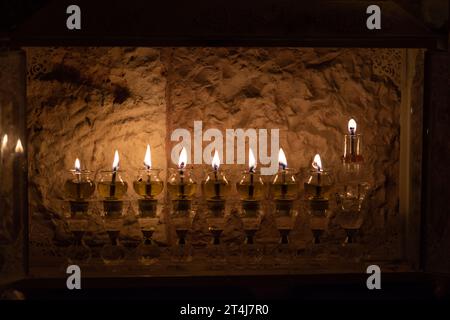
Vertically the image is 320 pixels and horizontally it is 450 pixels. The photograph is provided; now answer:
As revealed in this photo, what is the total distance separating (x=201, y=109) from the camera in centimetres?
257

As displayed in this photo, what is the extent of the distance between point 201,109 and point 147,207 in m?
0.35

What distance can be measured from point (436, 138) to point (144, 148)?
0.75m

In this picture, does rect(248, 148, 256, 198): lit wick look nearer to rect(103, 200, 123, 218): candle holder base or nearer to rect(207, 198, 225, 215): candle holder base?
rect(207, 198, 225, 215): candle holder base

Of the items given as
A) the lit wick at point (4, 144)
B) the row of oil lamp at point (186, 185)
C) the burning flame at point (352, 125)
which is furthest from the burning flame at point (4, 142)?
the burning flame at point (352, 125)

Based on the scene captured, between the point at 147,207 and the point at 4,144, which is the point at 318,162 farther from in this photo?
the point at 4,144

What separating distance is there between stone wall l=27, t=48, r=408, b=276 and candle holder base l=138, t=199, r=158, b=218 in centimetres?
18

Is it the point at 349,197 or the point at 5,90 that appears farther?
the point at 349,197

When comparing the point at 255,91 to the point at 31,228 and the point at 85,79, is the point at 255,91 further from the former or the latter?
the point at 31,228

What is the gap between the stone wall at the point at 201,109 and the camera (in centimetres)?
254

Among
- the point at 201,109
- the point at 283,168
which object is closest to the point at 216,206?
the point at 283,168

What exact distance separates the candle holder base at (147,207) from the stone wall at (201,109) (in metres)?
0.18

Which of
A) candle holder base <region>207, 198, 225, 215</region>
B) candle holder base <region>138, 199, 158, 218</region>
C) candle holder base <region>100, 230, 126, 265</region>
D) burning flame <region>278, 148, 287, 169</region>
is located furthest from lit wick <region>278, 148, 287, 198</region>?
candle holder base <region>100, 230, 126, 265</region>

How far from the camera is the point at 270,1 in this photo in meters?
2.27
